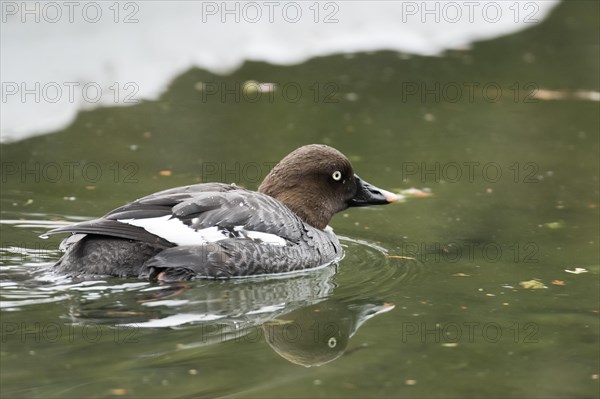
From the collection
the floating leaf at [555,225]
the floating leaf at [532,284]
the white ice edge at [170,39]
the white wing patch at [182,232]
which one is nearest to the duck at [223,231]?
the white wing patch at [182,232]

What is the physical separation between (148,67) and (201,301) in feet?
24.2

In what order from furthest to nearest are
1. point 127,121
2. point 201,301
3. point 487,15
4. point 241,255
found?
point 487,15 → point 127,121 → point 241,255 → point 201,301

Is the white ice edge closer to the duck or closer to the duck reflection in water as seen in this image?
the duck

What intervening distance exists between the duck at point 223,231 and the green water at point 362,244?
0.17 metres

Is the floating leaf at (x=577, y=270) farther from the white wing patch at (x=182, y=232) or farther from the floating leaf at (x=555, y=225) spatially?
the white wing patch at (x=182, y=232)

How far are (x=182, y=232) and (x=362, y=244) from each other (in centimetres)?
198

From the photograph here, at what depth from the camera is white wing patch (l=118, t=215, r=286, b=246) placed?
8.26 meters

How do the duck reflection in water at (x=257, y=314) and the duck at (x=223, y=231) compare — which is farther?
the duck at (x=223, y=231)

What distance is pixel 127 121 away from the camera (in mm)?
13109

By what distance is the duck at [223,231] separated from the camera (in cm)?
822

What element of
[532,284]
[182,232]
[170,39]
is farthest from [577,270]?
[170,39]

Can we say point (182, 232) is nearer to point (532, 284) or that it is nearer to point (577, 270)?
point (532, 284)

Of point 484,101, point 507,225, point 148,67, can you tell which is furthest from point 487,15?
point 507,225

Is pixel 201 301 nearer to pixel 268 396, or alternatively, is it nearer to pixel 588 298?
pixel 268 396
